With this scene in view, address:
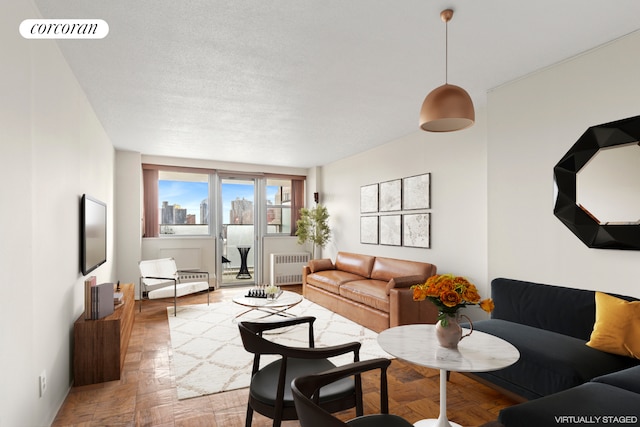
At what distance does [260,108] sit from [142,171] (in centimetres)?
376

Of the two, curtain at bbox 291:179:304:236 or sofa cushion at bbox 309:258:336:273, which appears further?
curtain at bbox 291:179:304:236

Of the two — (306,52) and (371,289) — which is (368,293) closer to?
(371,289)

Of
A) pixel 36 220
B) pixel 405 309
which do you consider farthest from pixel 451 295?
pixel 36 220

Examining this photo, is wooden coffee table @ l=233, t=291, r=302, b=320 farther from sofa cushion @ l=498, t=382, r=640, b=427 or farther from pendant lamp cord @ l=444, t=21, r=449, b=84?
pendant lamp cord @ l=444, t=21, r=449, b=84

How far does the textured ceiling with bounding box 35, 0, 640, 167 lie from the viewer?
2170mm

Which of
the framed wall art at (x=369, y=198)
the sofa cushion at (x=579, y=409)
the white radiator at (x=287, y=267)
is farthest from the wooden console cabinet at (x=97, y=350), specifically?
the white radiator at (x=287, y=267)

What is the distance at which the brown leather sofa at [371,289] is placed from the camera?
4035 millimetres

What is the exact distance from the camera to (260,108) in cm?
394

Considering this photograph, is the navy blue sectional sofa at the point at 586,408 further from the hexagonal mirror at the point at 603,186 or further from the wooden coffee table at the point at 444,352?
the hexagonal mirror at the point at 603,186

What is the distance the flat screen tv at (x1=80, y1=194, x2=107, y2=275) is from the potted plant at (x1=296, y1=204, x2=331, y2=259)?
382cm

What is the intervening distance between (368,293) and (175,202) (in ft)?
14.8

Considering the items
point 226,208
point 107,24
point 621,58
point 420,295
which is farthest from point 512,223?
point 226,208

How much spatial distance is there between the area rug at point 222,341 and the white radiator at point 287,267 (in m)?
1.76

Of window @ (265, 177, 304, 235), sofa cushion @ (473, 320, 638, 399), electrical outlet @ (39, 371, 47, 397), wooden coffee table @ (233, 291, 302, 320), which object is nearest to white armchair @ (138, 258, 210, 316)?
wooden coffee table @ (233, 291, 302, 320)
